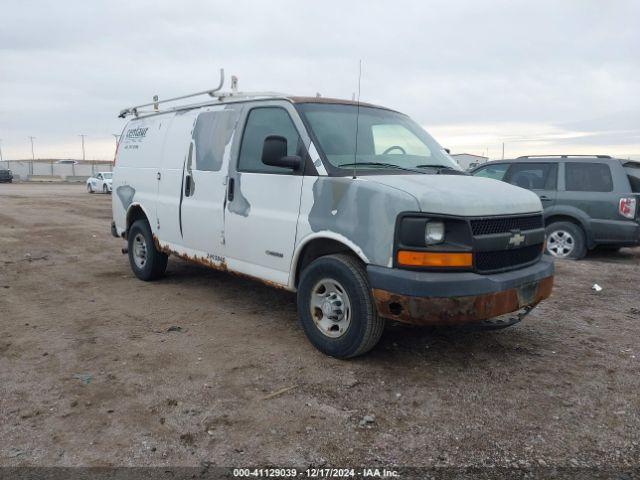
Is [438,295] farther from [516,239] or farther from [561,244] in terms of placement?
[561,244]

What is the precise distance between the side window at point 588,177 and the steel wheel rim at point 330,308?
21.6ft

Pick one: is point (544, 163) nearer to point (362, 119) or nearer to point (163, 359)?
point (362, 119)

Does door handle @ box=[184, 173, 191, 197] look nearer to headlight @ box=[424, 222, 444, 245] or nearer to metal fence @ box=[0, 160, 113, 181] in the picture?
headlight @ box=[424, 222, 444, 245]

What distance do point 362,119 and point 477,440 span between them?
2.94 meters

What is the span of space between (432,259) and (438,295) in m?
0.25

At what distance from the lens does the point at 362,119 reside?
4.90 meters

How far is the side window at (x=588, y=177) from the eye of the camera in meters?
8.80

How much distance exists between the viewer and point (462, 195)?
373 centimetres

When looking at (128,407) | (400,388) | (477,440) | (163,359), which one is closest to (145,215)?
(163,359)

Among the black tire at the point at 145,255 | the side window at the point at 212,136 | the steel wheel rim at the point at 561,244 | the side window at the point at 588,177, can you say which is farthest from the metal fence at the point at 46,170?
the side window at the point at 212,136

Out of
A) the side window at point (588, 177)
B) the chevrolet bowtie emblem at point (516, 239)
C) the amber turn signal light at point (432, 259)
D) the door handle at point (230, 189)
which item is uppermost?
the side window at point (588, 177)

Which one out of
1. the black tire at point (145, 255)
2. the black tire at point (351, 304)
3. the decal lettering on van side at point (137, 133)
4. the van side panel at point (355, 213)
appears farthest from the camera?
the decal lettering on van side at point (137, 133)

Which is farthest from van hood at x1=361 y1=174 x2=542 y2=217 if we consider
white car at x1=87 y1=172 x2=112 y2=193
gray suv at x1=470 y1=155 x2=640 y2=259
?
white car at x1=87 y1=172 x2=112 y2=193

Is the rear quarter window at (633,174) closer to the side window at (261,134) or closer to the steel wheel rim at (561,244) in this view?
the steel wheel rim at (561,244)
